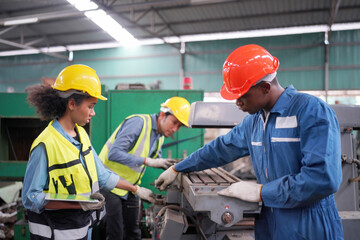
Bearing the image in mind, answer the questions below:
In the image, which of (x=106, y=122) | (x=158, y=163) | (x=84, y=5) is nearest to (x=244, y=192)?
(x=158, y=163)

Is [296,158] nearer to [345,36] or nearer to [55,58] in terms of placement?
[345,36]

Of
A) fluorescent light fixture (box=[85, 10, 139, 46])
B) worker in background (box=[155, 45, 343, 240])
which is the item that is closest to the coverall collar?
worker in background (box=[155, 45, 343, 240])

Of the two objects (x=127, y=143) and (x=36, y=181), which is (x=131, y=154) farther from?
(x=36, y=181)

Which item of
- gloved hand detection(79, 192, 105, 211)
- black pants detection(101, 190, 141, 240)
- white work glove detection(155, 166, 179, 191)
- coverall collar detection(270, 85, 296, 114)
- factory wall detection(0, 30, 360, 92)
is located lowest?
black pants detection(101, 190, 141, 240)

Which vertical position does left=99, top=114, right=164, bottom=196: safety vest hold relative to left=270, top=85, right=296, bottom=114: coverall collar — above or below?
below

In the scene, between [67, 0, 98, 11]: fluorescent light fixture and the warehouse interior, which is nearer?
the warehouse interior

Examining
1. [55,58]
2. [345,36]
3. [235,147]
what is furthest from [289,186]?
[55,58]

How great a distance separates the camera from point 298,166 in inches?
42.7

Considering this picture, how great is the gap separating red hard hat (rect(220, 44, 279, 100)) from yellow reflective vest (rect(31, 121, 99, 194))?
76cm

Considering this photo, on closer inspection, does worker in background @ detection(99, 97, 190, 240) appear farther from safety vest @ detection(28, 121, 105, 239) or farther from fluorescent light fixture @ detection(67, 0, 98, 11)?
fluorescent light fixture @ detection(67, 0, 98, 11)

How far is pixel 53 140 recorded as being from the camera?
1.25 metres

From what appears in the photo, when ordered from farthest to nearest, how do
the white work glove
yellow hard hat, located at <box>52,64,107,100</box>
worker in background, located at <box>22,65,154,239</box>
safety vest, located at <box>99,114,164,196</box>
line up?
safety vest, located at <box>99,114,164,196</box> < the white work glove < yellow hard hat, located at <box>52,64,107,100</box> < worker in background, located at <box>22,65,154,239</box>

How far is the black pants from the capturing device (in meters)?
2.14

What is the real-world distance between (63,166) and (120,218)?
3.55ft
